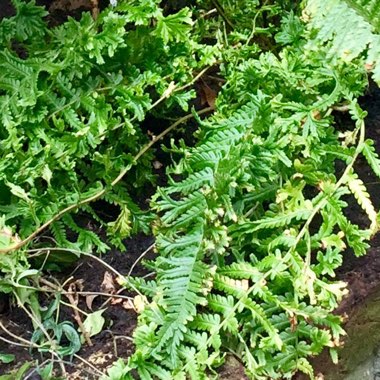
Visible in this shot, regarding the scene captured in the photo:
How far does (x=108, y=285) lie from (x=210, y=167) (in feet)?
1.24

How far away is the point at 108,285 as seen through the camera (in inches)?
61.8

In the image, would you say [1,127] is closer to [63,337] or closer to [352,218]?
[63,337]

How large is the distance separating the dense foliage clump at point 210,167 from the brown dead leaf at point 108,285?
9 cm

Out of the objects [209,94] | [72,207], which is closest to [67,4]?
[209,94]

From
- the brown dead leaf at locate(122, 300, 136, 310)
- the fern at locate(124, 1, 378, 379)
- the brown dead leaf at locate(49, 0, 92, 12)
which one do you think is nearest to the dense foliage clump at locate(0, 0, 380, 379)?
the fern at locate(124, 1, 378, 379)

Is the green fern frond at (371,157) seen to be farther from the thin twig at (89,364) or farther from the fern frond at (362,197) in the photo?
the thin twig at (89,364)

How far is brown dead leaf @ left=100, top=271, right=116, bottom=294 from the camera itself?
156 centimetres

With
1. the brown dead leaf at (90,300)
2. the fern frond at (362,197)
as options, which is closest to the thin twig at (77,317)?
the brown dead leaf at (90,300)

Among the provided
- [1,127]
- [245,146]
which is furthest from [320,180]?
[1,127]

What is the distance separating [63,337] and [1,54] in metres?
0.68

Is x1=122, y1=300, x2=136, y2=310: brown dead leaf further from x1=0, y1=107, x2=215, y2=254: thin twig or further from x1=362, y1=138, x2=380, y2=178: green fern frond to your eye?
x1=362, y1=138, x2=380, y2=178: green fern frond

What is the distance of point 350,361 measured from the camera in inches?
57.9

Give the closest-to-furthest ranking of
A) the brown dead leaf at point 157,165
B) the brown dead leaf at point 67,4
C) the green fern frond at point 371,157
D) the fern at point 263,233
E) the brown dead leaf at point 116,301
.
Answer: the fern at point 263,233, the green fern frond at point 371,157, the brown dead leaf at point 116,301, the brown dead leaf at point 157,165, the brown dead leaf at point 67,4

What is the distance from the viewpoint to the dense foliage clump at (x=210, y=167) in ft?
4.36
